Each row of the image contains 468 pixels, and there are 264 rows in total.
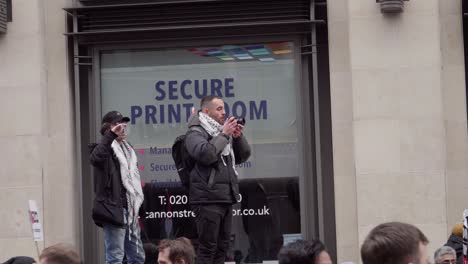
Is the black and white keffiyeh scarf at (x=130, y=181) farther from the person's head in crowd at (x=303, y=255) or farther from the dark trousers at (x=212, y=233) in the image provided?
the person's head in crowd at (x=303, y=255)

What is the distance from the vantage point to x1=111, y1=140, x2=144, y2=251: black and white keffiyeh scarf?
11.9 meters

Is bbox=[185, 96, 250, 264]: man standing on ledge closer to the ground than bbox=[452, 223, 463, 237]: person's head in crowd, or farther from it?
farther from it

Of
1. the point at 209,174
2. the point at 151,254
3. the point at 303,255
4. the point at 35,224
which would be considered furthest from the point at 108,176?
the point at 303,255

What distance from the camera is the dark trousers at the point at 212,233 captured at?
35.9ft

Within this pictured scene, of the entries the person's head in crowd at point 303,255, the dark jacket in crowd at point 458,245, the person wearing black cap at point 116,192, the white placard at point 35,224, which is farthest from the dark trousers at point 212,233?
the person's head in crowd at point 303,255

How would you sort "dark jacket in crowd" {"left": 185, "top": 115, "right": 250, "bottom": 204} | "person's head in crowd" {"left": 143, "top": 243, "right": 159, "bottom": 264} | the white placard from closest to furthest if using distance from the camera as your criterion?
"dark jacket in crowd" {"left": 185, "top": 115, "right": 250, "bottom": 204} → the white placard → "person's head in crowd" {"left": 143, "top": 243, "right": 159, "bottom": 264}

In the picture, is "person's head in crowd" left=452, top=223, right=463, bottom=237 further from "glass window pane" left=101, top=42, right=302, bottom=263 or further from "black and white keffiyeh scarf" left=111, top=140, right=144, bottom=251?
"black and white keffiyeh scarf" left=111, top=140, right=144, bottom=251

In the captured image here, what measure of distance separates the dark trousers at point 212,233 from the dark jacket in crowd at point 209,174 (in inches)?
3.7

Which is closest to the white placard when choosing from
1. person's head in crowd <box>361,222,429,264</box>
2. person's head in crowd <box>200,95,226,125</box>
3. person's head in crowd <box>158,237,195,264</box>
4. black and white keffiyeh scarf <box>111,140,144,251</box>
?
black and white keffiyeh scarf <box>111,140,144,251</box>

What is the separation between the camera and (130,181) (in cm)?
1191

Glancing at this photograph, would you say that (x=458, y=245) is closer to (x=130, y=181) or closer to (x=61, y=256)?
(x=130, y=181)

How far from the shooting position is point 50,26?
1466 cm

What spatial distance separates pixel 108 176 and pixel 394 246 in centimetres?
681

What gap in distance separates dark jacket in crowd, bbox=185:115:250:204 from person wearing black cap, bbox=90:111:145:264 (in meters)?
0.94
